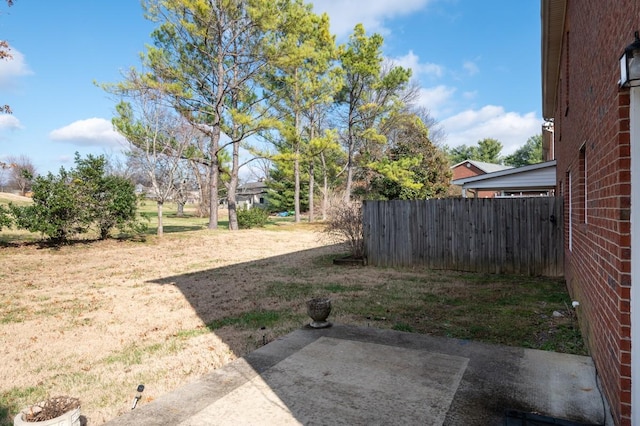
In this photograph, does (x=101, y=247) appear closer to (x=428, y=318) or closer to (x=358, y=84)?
(x=428, y=318)

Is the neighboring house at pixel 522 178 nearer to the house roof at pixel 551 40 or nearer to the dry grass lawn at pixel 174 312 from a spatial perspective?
the house roof at pixel 551 40

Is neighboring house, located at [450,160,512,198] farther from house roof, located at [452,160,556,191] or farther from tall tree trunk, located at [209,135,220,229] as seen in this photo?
tall tree trunk, located at [209,135,220,229]

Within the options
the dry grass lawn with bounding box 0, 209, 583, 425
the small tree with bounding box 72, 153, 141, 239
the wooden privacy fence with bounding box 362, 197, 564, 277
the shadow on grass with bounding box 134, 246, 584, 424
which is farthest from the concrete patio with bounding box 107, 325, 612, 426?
the small tree with bounding box 72, 153, 141, 239

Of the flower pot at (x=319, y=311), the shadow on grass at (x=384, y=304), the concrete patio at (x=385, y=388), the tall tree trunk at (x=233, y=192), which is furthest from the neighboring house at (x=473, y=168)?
the concrete patio at (x=385, y=388)

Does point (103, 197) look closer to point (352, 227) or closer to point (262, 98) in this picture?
point (352, 227)

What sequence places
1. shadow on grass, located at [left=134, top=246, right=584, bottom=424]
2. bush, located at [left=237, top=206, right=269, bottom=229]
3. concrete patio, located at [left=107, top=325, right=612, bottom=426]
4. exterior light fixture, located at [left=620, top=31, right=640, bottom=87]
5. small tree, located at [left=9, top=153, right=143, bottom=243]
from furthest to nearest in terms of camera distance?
bush, located at [left=237, top=206, right=269, bottom=229] → small tree, located at [left=9, top=153, right=143, bottom=243] → shadow on grass, located at [left=134, top=246, right=584, bottom=424] → concrete patio, located at [left=107, top=325, right=612, bottom=426] → exterior light fixture, located at [left=620, top=31, right=640, bottom=87]

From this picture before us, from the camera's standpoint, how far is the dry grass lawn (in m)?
4.02

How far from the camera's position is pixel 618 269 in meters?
2.39

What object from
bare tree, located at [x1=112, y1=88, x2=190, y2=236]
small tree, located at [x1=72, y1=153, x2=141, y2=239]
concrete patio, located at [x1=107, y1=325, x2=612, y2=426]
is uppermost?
bare tree, located at [x1=112, y1=88, x2=190, y2=236]

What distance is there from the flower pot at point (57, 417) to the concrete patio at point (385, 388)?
0.36 m

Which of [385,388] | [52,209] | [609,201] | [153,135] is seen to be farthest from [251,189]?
[609,201]

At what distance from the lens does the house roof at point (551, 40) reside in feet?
23.2

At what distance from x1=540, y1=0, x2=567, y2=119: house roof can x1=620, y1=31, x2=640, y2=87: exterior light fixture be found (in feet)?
19.4

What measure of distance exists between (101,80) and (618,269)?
2009cm
